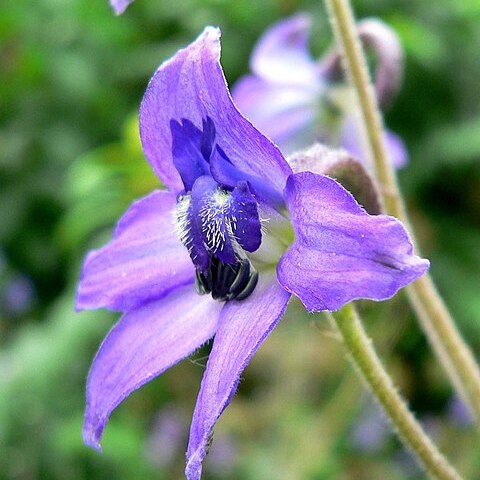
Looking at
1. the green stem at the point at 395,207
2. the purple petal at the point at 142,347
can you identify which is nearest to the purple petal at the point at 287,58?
the green stem at the point at 395,207

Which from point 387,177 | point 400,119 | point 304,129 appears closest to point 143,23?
point 400,119

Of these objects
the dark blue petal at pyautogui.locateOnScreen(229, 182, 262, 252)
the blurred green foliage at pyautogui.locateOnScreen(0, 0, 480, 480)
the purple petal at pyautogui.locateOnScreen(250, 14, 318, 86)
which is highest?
the purple petal at pyautogui.locateOnScreen(250, 14, 318, 86)

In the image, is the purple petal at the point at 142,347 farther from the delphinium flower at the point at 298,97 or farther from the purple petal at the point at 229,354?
the delphinium flower at the point at 298,97

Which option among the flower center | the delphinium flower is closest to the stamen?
the flower center

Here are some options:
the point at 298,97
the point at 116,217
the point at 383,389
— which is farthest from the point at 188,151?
the point at 116,217

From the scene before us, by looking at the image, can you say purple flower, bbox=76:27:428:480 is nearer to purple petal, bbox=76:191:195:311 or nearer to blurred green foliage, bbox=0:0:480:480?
purple petal, bbox=76:191:195:311

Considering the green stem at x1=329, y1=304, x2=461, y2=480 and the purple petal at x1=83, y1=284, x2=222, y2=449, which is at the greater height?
the purple petal at x1=83, y1=284, x2=222, y2=449
